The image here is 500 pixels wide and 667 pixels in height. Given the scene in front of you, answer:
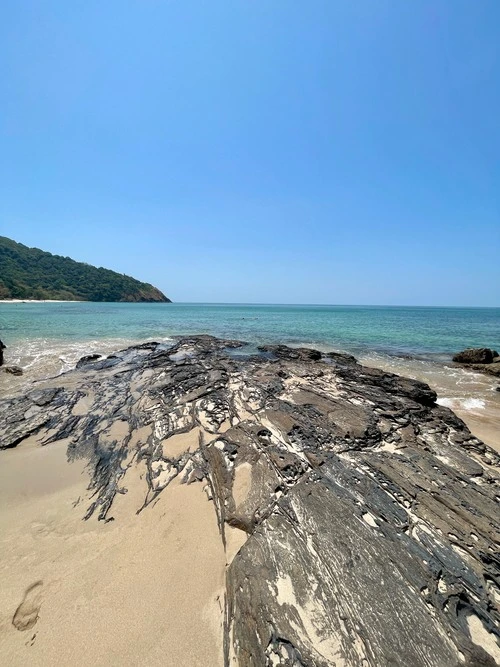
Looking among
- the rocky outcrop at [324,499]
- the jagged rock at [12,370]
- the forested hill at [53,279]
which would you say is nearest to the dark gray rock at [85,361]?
the jagged rock at [12,370]

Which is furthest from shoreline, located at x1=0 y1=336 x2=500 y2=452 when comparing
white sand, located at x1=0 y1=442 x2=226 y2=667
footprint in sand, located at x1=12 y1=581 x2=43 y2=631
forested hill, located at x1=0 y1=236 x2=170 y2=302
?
forested hill, located at x1=0 y1=236 x2=170 y2=302

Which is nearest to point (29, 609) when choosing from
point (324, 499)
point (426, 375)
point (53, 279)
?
point (324, 499)

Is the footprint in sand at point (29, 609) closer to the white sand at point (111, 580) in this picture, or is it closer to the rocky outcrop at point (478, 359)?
the white sand at point (111, 580)

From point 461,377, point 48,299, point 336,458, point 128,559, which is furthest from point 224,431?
point 48,299

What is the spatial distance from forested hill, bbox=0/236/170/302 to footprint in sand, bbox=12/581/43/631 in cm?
10315

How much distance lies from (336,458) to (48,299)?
113m

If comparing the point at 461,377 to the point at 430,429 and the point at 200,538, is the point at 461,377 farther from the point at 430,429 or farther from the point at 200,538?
the point at 200,538

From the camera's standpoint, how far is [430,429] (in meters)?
6.38

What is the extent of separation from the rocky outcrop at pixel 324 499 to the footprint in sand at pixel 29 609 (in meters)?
1.23

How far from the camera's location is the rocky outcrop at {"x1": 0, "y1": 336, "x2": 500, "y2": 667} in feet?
8.26

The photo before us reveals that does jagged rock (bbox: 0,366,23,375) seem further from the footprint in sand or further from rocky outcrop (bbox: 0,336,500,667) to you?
the footprint in sand

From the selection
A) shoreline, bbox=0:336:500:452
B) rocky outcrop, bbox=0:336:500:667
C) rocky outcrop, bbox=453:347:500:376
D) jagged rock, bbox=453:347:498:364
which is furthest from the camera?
jagged rock, bbox=453:347:498:364

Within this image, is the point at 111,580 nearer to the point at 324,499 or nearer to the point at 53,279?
the point at 324,499

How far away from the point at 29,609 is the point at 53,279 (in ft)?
417
